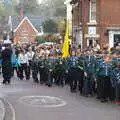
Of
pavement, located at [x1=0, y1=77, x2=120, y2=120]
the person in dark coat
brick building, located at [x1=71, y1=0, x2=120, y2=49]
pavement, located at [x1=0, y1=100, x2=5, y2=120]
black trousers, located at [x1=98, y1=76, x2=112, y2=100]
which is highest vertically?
brick building, located at [x1=71, y1=0, x2=120, y2=49]

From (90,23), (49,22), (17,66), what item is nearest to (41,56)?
(17,66)

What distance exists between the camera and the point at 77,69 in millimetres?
21188

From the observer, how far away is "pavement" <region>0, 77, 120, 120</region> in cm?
1488

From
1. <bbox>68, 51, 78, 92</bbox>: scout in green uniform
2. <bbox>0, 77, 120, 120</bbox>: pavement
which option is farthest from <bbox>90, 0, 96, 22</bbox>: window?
<bbox>68, 51, 78, 92</bbox>: scout in green uniform

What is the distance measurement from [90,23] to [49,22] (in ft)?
138

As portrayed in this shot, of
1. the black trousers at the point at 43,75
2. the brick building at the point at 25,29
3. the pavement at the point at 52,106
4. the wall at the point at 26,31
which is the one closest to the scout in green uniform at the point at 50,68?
the black trousers at the point at 43,75

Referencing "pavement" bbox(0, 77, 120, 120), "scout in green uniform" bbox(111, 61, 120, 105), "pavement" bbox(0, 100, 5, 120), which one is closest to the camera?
"pavement" bbox(0, 100, 5, 120)

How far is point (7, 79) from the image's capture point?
86.6 ft

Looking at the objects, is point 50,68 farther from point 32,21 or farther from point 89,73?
point 32,21

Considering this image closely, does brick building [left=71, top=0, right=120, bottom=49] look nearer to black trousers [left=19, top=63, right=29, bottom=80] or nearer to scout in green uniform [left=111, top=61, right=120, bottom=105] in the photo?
black trousers [left=19, top=63, right=29, bottom=80]

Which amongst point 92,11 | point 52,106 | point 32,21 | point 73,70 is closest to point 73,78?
point 73,70

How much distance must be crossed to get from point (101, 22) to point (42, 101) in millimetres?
32533

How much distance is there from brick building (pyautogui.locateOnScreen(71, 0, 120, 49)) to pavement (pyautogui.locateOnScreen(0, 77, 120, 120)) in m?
28.0

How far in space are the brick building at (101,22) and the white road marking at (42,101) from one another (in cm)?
3027
